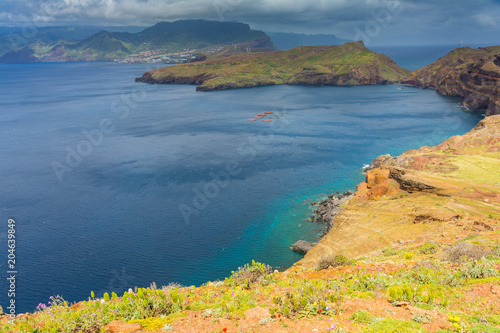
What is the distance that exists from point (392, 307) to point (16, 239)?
5204cm

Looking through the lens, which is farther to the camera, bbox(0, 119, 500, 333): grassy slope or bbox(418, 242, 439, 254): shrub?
bbox(418, 242, 439, 254): shrub

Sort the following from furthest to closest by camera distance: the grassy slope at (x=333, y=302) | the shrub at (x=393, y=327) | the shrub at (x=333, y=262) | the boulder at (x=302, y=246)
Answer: the boulder at (x=302, y=246), the shrub at (x=333, y=262), the grassy slope at (x=333, y=302), the shrub at (x=393, y=327)

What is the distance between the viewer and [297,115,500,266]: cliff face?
3281 centimetres

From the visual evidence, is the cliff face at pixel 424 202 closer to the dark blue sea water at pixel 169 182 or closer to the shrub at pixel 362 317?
the dark blue sea water at pixel 169 182

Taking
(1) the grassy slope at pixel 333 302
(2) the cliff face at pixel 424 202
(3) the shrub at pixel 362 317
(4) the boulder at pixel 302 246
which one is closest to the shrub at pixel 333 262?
(1) the grassy slope at pixel 333 302

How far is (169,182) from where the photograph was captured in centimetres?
6631

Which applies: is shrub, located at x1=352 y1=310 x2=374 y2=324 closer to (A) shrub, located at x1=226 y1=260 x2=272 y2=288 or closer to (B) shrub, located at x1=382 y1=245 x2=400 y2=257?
(A) shrub, located at x1=226 y1=260 x2=272 y2=288

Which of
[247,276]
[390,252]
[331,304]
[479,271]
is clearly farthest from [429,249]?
[247,276]

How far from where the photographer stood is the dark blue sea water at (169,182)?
41.6m

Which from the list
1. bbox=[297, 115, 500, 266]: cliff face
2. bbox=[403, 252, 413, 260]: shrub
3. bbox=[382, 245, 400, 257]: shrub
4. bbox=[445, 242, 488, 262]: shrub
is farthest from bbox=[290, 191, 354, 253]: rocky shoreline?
bbox=[445, 242, 488, 262]: shrub

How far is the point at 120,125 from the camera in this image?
11762cm

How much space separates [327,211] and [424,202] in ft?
52.3

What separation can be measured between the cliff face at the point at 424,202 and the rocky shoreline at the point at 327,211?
3247mm

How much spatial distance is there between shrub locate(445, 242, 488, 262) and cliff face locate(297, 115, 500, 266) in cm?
877
